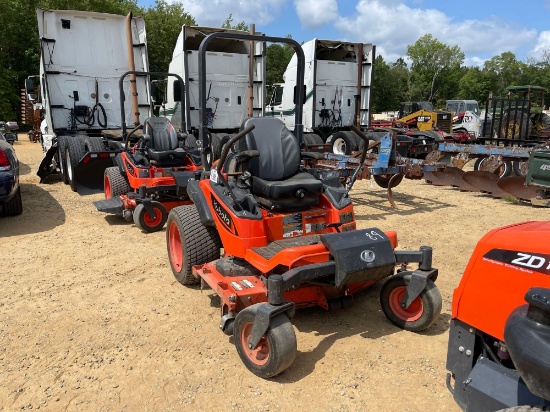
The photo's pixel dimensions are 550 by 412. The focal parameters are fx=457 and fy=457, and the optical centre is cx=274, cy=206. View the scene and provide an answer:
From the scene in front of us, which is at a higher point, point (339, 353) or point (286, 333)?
point (286, 333)

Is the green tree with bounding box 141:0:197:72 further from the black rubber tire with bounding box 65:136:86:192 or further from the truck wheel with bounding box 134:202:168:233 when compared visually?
the truck wheel with bounding box 134:202:168:233

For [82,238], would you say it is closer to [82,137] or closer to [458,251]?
[82,137]

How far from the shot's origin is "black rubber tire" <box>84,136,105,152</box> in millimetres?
8258

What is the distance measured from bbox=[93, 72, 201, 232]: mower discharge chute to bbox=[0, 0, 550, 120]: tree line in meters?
19.9

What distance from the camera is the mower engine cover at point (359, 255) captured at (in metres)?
2.87

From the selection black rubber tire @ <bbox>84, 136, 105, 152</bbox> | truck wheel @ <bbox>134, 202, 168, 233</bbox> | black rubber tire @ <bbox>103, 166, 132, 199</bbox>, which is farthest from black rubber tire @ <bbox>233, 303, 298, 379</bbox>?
black rubber tire @ <bbox>84, 136, 105, 152</bbox>

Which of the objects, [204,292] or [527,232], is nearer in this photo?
[527,232]

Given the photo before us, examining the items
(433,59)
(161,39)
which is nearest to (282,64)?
(161,39)

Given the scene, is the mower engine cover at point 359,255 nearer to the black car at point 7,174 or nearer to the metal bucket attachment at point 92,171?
the black car at point 7,174

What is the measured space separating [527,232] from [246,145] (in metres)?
2.33

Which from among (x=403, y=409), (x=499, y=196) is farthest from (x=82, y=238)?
(x=499, y=196)

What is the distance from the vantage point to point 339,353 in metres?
3.03

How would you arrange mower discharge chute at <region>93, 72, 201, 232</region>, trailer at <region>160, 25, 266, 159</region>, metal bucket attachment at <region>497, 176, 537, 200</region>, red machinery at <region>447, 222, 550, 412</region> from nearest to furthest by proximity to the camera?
red machinery at <region>447, 222, 550, 412</region> → mower discharge chute at <region>93, 72, 201, 232</region> → metal bucket attachment at <region>497, 176, 537, 200</region> → trailer at <region>160, 25, 266, 159</region>

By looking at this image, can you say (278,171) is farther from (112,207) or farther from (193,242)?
(112,207)
